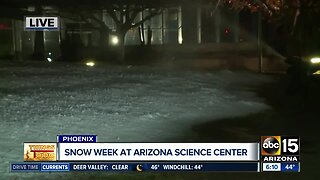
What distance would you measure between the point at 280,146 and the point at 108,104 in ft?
20.6

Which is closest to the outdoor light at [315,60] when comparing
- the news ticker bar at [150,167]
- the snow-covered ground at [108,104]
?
the snow-covered ground at [108,104]

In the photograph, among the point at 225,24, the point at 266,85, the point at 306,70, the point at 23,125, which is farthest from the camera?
the point at 225,24

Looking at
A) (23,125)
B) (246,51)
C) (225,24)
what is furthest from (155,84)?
(225,24)

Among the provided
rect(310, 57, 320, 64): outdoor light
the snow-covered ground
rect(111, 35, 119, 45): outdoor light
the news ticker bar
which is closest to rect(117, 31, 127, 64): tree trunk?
rect(111, 35, 119, 45): outdoor light

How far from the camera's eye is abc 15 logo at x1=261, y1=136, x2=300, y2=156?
5.59 metres

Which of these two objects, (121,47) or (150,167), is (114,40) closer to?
(121,47)

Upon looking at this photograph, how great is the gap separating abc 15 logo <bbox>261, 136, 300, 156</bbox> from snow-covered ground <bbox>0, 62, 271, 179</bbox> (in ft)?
8.83

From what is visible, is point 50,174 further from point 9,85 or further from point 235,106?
point 9,85

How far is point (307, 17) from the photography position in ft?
64.1

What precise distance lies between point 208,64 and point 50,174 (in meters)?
22.2

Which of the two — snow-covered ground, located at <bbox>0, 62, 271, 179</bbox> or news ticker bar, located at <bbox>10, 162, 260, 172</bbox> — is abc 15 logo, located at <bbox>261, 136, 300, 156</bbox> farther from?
snow-covered ground, located at <bbox>0, 62, 271, 179</bbox>

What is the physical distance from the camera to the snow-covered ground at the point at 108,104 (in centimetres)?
842

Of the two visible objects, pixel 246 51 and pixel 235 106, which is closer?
pixel 235 106

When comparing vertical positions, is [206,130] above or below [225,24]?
below
